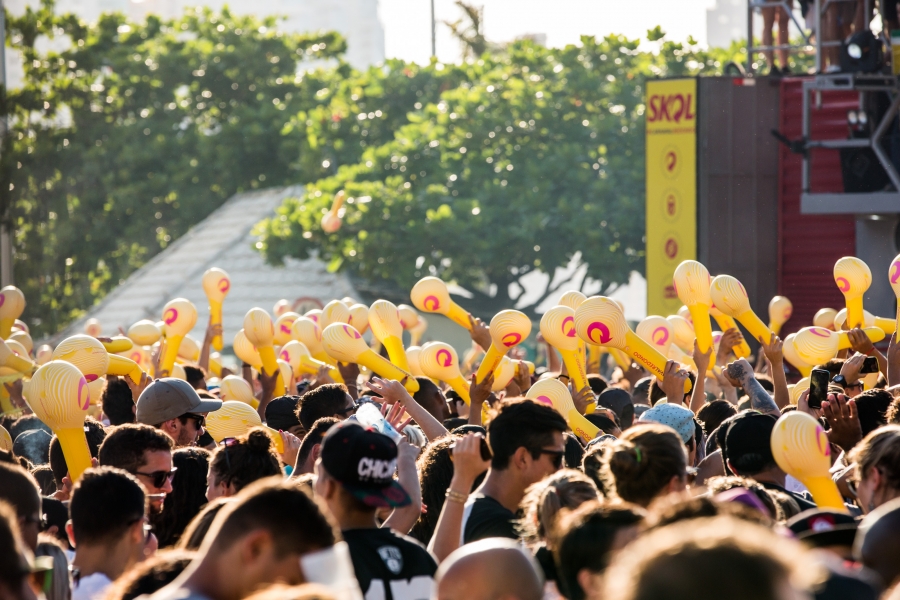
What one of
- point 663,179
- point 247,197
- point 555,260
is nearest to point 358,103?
point 247,197

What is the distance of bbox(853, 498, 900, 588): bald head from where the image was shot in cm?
254

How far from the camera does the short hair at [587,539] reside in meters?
2.80

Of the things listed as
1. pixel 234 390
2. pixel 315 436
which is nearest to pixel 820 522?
pixel 315 436

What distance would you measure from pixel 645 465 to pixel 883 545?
975 mm

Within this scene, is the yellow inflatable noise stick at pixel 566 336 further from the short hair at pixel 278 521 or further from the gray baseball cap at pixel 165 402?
the short hair at pixel 278 521

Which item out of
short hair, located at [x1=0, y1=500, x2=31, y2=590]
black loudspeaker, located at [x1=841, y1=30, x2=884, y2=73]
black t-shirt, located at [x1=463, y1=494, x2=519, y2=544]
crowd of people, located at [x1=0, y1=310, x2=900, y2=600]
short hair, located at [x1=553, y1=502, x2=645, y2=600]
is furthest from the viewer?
black loudspeaker, located at [x1=841, y1=30, x2=884, y2=73]

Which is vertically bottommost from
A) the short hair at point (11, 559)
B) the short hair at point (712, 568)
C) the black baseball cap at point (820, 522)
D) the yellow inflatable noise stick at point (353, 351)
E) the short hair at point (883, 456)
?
the yellow inflatable noise stick at point (353, 351)

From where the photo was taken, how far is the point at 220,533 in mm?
2473

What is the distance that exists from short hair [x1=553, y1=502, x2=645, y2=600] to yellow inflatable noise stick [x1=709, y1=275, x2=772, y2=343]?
4.53 metres

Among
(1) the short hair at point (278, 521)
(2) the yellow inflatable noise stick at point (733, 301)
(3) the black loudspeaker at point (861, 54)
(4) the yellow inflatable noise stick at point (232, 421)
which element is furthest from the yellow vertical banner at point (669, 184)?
(1) the short hair at point (278, 521)

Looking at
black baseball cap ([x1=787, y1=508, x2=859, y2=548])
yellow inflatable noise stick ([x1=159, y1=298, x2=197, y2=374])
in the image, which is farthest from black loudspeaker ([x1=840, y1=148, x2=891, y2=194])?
black baseball cap ([x1=787, y1=508, x2=859, y2=548])

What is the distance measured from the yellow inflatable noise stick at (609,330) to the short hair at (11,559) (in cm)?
451

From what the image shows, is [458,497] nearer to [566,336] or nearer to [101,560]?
[101,560]

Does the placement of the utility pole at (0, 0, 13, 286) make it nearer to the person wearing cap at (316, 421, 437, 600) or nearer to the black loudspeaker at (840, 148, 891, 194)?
the black loudspeaker at (840, 148, 891, 194)
